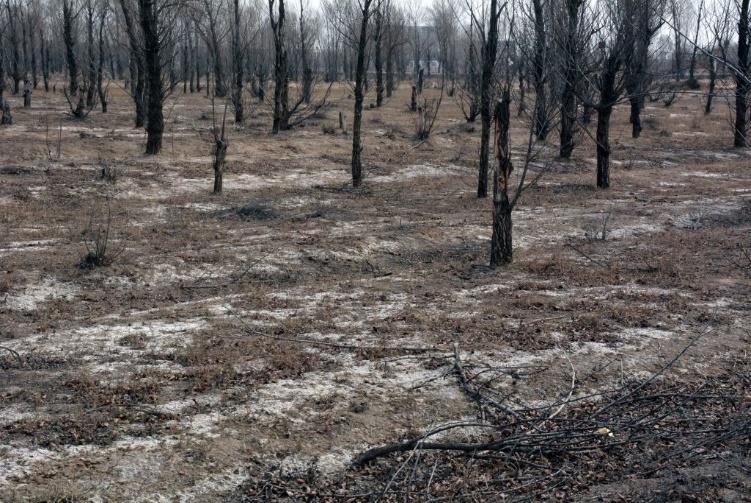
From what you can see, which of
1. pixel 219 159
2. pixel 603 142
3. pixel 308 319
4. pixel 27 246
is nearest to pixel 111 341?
pixel 308 319

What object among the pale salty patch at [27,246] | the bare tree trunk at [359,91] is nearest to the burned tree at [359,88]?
the bare tree trunk at [359,91]

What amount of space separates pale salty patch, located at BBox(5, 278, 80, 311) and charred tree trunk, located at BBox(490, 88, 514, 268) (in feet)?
17.1

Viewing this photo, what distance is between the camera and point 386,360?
6.68 m

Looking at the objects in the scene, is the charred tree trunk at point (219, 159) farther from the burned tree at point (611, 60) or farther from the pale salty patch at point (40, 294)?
the burned tree at point (611, 60)

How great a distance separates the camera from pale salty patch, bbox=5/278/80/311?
809 cm

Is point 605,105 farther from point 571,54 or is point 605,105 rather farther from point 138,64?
point 138,64

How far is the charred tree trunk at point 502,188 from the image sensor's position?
377 inches

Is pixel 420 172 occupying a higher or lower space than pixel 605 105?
lower

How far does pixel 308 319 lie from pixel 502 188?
3.34 meters

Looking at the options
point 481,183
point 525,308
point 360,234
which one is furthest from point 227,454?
point 481,183

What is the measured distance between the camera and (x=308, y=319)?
307 inches

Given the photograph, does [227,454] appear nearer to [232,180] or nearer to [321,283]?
[321,283]

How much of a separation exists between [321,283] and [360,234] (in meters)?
2.54

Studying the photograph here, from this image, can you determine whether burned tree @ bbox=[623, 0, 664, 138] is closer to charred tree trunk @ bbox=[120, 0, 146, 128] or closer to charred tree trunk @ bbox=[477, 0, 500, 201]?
charred tree trunk @ bbox=[477, 0, 500, 201]
